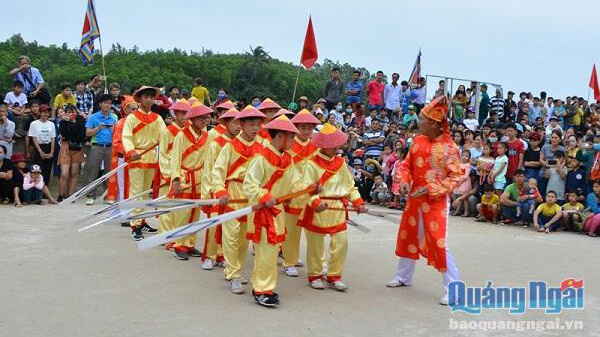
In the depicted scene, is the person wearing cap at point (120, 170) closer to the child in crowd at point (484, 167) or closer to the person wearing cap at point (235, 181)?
the person wearing cap at point (235, 181)

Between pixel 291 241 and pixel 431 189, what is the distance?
1.77m

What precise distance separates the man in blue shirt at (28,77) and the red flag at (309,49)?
5.52m

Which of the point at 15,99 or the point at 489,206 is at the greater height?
the point at 15,99

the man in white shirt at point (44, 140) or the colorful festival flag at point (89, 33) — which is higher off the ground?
the colorful festival flag at point (89, 33)

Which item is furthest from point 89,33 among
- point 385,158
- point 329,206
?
point 329,206

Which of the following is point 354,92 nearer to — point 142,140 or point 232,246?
point 142,140

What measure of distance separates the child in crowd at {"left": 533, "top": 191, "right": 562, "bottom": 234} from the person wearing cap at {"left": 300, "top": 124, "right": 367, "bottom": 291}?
5.54 m

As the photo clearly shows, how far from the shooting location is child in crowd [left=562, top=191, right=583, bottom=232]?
11.0 meters

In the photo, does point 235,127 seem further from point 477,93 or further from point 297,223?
point 477,93

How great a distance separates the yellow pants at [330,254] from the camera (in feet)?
21.9

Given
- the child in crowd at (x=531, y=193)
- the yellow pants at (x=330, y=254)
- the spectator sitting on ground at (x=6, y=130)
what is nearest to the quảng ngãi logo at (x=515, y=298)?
the yellow pants at (x=330, y=254)

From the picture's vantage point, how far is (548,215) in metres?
11.2

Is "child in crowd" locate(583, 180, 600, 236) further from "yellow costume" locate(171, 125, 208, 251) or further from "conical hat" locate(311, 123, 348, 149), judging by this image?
"yellow costume" locate(171, 125, 208, 251)

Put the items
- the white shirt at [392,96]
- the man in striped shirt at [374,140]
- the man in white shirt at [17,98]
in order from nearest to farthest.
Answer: the man in white shirt at [17,98] → the man in striped shirt at [374,140] → the white shirt at [392,96]
